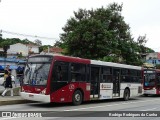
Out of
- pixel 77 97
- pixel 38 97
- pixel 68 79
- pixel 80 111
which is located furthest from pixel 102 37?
pixel 80 111

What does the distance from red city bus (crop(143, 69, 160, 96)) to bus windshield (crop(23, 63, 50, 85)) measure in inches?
651

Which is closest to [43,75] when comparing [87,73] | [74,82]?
[74,82]

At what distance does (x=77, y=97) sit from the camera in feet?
60.6

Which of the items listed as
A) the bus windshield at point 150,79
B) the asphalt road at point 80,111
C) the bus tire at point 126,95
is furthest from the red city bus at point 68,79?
→ the bus windshield at point 150,79

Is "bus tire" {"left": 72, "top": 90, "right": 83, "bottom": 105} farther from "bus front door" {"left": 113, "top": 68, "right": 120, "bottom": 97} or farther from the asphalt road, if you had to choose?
"bus front door" {"left": 113, "top": 68, "right": 120, "bottom": 97}

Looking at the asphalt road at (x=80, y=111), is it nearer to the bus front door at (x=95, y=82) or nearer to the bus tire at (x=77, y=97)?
the bus tire at (x=77, y=97)

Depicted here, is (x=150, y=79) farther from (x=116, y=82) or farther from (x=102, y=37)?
(x=116, y=82)

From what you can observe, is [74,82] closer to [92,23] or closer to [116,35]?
[92,23]

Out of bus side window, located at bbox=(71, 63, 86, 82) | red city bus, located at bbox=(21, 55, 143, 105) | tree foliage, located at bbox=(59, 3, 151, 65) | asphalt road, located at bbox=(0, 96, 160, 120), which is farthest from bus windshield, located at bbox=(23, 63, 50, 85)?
tree foliage, located at bbox=(59, 3, 151, 65)

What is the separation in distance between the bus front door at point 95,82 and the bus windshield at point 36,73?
4006 mm

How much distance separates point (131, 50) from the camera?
3934 centimetres

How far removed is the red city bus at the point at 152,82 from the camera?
102ft

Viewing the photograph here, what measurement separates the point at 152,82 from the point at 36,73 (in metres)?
17.0

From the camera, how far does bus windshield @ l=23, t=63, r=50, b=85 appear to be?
1672cm
